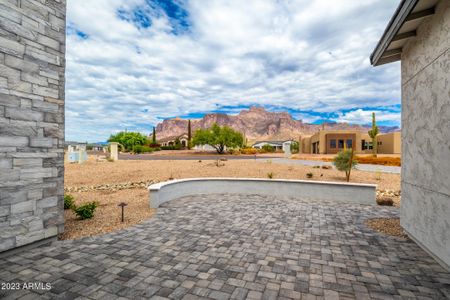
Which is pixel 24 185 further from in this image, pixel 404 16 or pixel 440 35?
pixel 440 35

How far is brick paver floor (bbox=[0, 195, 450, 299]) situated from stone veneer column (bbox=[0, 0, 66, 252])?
26.2 inches

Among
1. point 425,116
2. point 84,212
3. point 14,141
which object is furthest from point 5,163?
point 425,116

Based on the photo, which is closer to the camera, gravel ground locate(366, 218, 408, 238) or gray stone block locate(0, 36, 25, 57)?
gray stone block locate(0, 36, 25, 57)

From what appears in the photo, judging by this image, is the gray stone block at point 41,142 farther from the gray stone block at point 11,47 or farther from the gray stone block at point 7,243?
the gray stone block at point 7,243

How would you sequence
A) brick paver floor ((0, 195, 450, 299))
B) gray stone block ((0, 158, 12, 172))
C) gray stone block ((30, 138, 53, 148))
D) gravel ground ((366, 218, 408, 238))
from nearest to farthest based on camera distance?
brick paver floor ((0, 195, 450, 299)) < gray stone block ((0, 158, 12, 172)) < gray stone block ((30, 138, 53, 148)) < gravel ground ((366, 218, 408, 238))

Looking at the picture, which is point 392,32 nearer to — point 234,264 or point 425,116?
point 425,116

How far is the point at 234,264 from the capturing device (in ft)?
14.9

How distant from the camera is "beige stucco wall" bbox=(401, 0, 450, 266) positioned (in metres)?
4.36

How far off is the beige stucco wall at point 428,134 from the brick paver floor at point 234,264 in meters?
0.65

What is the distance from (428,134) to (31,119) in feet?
29.3

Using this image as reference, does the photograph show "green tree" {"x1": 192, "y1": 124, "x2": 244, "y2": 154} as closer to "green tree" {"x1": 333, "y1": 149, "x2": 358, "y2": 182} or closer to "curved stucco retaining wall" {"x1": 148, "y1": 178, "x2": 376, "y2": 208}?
"green tree" {"x1": 333, "y1": 149, "x2": 358, "y2": 182}

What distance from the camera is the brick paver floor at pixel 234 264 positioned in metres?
3.68

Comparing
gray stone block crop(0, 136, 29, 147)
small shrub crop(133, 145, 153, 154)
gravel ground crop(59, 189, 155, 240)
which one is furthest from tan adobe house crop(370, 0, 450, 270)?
small shrub crop(133, 145, 153, 154)

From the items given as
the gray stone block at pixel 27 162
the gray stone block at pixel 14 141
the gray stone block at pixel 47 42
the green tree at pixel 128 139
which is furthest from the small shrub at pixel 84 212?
the green tree at pixel 128 139
